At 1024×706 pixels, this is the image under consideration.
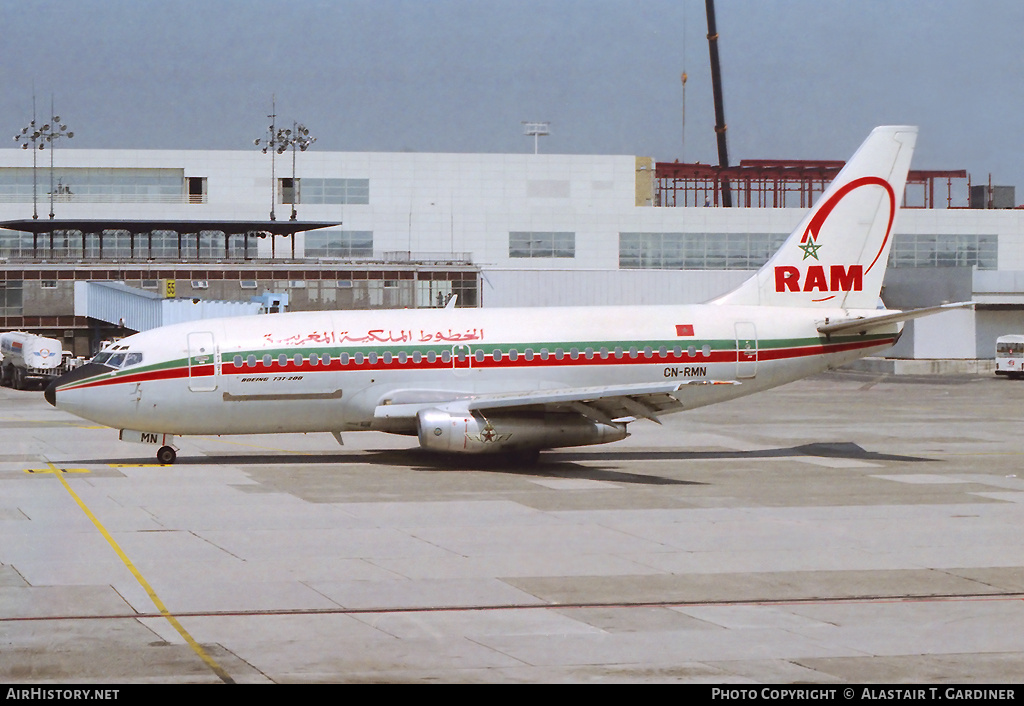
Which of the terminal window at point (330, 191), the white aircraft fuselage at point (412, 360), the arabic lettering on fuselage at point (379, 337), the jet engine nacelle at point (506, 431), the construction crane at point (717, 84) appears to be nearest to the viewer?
the jet engine nacelle at point (506, 431)

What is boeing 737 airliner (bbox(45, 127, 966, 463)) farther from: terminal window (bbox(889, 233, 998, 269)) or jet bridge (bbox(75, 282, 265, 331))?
terminal window (bbox(889, 233, 998, 269))

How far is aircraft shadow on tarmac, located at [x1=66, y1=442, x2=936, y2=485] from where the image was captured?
35.8 meters

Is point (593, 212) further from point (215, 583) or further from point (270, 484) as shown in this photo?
point (215, 583)

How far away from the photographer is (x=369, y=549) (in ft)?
76.7

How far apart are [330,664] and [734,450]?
28275mm

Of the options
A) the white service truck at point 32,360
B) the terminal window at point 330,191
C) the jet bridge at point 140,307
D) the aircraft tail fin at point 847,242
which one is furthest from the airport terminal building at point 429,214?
the aircraft tail fin at point 847,242

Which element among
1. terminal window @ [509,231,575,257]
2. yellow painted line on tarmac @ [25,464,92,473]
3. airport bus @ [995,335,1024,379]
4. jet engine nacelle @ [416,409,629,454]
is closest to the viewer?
yellow painted line on tarmac @ [25,464,92,473]

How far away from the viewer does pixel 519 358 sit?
125ft

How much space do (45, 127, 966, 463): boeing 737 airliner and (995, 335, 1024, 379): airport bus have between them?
48537 millimetres

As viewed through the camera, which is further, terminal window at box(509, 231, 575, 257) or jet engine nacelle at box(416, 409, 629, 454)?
terminal window at box(509, 231, 575, 257)

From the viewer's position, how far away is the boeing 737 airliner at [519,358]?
36.0 meters

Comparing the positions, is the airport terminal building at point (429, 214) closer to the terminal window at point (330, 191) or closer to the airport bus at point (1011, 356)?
the terminal window at point (330, 191)

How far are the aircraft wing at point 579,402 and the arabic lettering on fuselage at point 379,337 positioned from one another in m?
1.62

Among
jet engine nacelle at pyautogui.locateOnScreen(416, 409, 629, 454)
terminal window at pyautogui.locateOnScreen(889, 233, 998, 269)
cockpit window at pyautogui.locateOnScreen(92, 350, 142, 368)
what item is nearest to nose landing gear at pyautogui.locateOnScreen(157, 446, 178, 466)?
cockpit window at pyautogui.locateOnScreen(92, 350, 142, 368)
